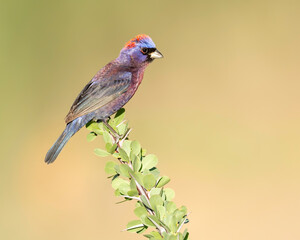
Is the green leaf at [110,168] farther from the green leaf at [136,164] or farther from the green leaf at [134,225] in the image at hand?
the green leaf at [134,225]

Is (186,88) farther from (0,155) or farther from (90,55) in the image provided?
(0,155)

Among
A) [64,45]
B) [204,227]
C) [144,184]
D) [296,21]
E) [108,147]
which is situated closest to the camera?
[144,184]

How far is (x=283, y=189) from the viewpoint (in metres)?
3.13

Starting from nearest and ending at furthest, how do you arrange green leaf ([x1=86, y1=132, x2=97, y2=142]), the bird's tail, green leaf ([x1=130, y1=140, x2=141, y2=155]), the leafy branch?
the leafy branch → green leaf ([x1=130, y1=140, x2=141, y2=155]) → green leaf ([x1=86, y1=132, x2=97, y2=142]) → the bird's tail

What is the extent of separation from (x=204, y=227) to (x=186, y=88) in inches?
45.5

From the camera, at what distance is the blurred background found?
3.03m

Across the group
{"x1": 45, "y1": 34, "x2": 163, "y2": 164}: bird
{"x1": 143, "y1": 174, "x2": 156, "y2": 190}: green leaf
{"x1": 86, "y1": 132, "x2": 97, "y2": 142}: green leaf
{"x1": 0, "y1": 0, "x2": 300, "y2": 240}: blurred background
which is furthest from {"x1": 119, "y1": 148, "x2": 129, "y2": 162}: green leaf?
{"x1": 0, "y1": 0, "x2": 300, "y2": 240}: blurred background

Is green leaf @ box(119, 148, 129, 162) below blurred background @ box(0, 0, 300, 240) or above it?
below

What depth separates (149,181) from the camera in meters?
0.99

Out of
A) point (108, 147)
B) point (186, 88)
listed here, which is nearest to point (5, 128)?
point (186, 88)

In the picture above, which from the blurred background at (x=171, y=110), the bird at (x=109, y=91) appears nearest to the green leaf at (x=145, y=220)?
the bird at (x=109, y=91)

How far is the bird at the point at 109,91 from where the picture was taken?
2246mm


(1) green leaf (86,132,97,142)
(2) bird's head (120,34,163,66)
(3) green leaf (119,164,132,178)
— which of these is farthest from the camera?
(2) bird's head (120,34,163,66)

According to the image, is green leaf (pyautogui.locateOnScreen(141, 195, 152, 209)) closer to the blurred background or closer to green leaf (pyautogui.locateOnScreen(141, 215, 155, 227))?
green leaf (pyautogui.locateOnScreen(141, 215, 155, 227))
